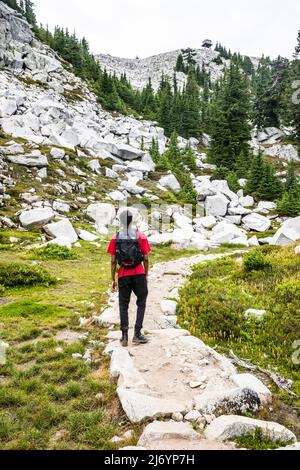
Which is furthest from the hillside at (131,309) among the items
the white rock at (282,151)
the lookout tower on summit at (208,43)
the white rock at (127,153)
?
the lookout tower on summit at (208,43)

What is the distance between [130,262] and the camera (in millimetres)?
6586

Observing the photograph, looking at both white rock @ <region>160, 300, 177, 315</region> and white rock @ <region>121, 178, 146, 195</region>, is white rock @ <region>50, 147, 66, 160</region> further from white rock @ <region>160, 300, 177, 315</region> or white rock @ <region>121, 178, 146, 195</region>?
white rock @ <region>160, 300, 177, 315</region>

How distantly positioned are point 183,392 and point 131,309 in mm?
4477

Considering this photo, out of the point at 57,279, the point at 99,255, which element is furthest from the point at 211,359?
the point at 99,255

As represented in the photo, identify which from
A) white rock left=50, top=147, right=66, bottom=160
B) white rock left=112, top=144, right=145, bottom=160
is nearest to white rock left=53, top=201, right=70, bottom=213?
white rock left=50, top=147, right=66, bottom=160

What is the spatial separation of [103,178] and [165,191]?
625cm

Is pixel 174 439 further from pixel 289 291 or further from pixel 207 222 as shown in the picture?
pixel 207 222

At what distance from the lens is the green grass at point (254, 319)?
6.60 m

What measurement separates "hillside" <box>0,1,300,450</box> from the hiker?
66 cm

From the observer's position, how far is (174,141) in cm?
4775

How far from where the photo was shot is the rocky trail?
13.3 ft

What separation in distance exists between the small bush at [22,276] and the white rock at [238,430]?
8.86 meters

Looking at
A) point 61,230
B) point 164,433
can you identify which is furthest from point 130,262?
point 61,230
